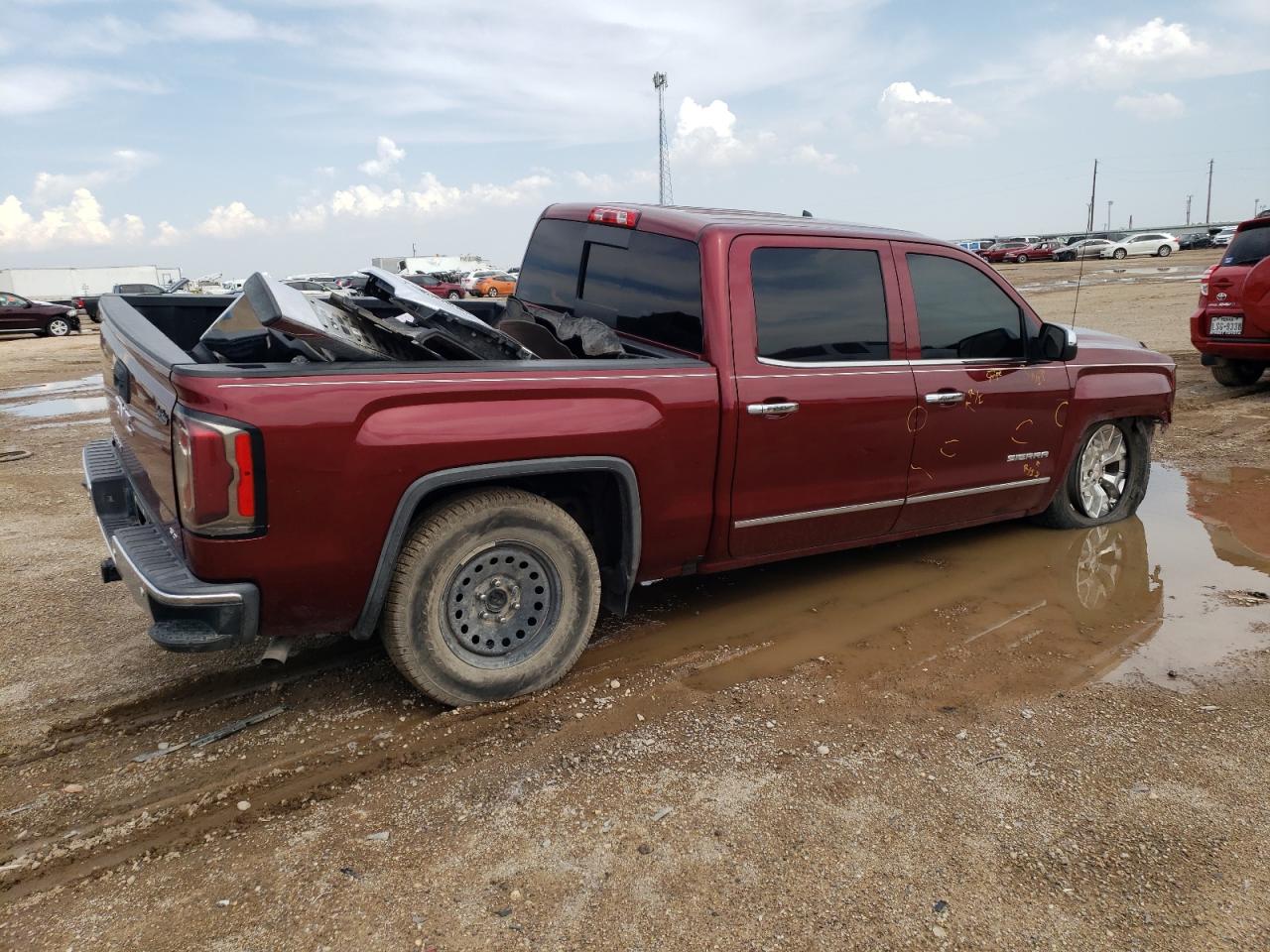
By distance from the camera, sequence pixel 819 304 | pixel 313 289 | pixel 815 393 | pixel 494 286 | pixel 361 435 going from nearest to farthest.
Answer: pixel 361 435
pixel 815 393
pixel 819 304
pixel 313 289
pixel 494 286

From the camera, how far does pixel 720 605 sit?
439 cm

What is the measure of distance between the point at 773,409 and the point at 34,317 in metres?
29.6

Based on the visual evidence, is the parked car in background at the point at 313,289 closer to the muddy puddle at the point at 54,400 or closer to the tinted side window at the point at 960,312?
the tinted side window at the point at 960,312

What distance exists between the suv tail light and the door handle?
1.90 m

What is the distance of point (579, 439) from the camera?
3.25 meters

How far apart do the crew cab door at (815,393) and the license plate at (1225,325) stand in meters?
7.04

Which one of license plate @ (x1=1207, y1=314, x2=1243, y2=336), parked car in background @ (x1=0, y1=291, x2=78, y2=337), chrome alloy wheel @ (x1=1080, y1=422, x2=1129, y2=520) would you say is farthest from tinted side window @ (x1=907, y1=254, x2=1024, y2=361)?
parked car in background @ (x1=0, y1=291, x2=78, y2=337)

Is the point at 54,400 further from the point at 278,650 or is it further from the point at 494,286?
the point at 494,286

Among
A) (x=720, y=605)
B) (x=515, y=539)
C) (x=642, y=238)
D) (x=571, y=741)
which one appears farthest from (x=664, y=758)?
(x=642, y=238)

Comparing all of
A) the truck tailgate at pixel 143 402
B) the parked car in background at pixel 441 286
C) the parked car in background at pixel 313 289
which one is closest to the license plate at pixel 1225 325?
the parked car in background at pixel 313 289

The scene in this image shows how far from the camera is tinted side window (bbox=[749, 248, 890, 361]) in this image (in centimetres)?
377

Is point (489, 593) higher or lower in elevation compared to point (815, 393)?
lower

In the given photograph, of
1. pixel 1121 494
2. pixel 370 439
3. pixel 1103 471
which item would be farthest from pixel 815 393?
pixel 1121 494

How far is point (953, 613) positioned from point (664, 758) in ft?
6.28
